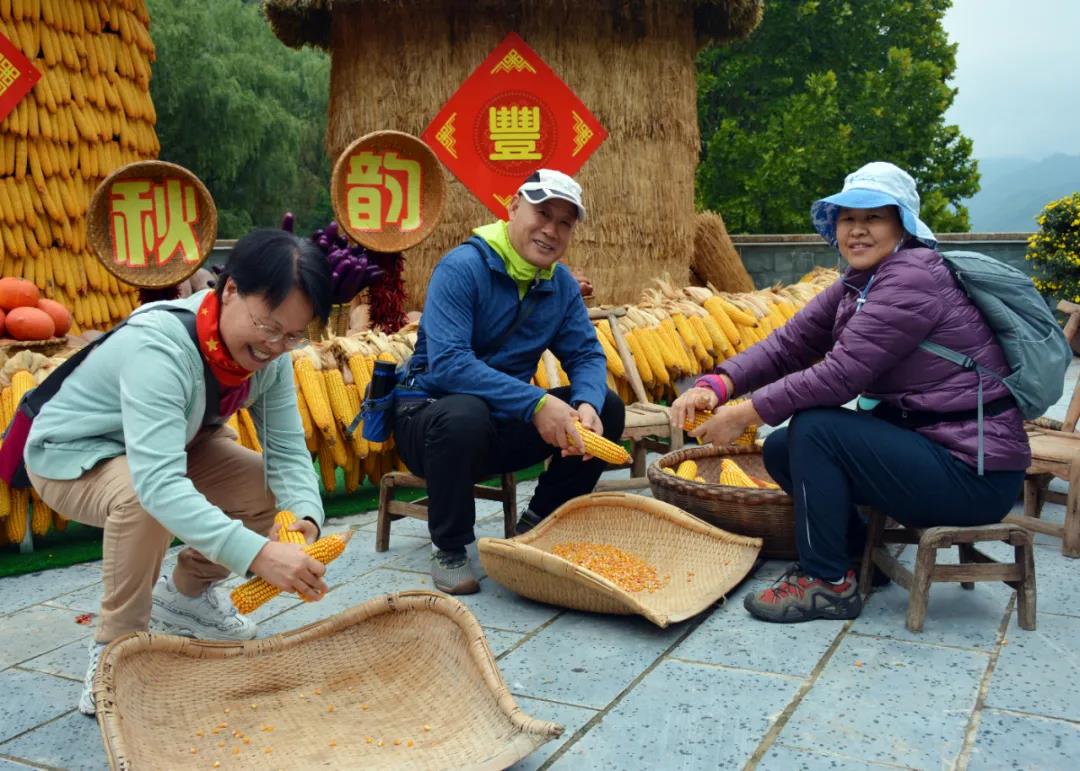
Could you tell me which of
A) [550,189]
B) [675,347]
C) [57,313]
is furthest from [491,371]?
[57,313]

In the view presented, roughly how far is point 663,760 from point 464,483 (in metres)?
1.46

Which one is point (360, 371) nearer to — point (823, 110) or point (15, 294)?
point (15, 294)

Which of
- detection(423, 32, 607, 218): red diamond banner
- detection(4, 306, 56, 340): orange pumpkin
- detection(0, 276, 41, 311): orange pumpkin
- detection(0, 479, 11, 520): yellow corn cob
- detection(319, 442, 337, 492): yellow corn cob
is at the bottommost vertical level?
detection(319, 442, 337, 492): yellow corn cob

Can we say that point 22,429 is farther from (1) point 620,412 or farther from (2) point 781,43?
(2) point 781,43

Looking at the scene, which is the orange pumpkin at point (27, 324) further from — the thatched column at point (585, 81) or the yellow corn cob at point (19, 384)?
the thatched column at point (585, 81)

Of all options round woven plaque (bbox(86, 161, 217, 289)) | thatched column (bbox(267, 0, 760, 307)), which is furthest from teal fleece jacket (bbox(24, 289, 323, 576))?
thatched column (bbox(267, 0, 760, 307))

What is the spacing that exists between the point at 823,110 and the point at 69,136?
16609 millimetres

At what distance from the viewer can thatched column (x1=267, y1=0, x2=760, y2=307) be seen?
7.73m

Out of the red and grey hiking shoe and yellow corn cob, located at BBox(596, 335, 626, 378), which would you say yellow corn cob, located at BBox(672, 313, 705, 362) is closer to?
yellow corn cob, located at BBox(596, 335, 626, 378)

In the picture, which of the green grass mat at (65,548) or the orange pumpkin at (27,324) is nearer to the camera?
the green grass mat at (65,548)

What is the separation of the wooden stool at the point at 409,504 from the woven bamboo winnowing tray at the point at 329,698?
4.16 feet

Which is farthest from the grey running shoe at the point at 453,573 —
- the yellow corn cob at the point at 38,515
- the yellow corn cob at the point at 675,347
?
the yellow corn cob at the point at 675,347

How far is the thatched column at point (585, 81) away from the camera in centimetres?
773

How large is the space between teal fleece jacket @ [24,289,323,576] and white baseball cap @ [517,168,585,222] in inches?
45.0
